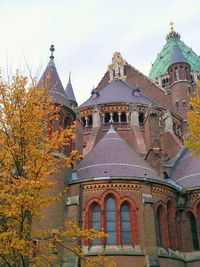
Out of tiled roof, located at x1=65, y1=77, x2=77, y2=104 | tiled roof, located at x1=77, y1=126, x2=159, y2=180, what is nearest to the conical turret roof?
tiled roof, located at x1=77, y1=126, x2=159, y2=180

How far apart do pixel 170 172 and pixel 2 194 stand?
1816 centimetres

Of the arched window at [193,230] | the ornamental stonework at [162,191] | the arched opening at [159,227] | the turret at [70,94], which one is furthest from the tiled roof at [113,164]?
the turret at [70,94]

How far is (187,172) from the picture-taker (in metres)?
23.8

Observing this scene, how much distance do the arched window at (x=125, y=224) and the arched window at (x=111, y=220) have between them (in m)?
0.50

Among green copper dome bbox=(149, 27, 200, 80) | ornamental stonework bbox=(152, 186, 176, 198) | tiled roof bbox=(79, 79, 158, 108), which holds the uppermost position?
green copper dome bbox=(149, 27, 200, 80)

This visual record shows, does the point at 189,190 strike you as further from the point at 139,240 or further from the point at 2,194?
the point at 2,194

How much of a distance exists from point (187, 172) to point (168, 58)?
5080cm

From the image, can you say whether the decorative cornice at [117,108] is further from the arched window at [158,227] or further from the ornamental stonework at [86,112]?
the arched window at [158,227]

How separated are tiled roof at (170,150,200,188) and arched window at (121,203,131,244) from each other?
17.8ft

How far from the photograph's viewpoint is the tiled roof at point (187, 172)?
73.4 ft

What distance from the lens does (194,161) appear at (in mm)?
24391

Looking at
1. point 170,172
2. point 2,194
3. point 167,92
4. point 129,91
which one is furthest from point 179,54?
point 2,194

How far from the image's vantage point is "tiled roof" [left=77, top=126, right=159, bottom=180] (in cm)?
1992

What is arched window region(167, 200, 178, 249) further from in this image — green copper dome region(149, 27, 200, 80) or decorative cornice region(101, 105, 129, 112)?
green copper dome region(149, 27, 200, 80)
